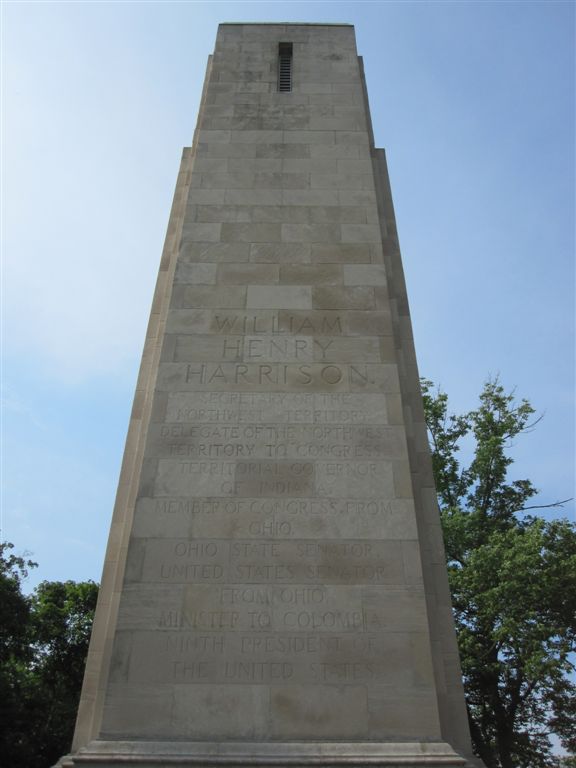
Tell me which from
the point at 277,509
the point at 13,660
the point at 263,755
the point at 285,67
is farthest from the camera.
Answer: the point at 13,660

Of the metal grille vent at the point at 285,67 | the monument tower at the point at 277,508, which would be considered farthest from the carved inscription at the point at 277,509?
the metal grille vent at the point at 285,67

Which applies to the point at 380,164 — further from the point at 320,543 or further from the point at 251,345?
the point at 320,543

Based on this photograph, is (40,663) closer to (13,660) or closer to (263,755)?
(13,660)

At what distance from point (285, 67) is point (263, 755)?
57.3 ft

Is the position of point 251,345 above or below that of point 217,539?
above

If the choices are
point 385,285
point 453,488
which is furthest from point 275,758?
point 453,488

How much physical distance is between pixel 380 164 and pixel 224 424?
9079mm

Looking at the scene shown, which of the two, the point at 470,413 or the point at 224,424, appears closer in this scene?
the point at 224,424

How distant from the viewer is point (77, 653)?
30.6m

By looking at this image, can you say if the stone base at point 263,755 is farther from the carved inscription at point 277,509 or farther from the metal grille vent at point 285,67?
the metal grille vent at point 285,67

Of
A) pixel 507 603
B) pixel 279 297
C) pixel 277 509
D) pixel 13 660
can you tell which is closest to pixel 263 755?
pixel 277 509

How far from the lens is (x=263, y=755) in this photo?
24.3 ft

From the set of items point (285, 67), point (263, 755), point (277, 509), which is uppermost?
point (285, 67)

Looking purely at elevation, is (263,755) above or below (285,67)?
below
